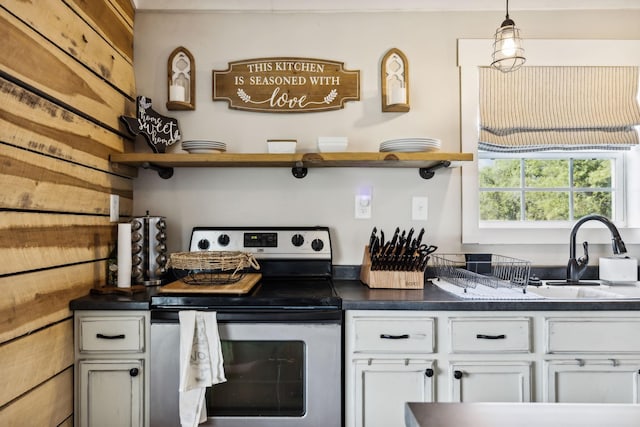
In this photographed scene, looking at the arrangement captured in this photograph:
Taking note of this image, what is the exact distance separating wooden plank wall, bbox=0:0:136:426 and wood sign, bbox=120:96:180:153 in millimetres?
108

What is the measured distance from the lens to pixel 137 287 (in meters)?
1.82

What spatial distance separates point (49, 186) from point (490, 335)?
5.81 feet

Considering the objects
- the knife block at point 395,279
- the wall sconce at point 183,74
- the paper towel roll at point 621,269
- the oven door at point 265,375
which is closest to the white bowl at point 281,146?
the wall sconce at point 183,74

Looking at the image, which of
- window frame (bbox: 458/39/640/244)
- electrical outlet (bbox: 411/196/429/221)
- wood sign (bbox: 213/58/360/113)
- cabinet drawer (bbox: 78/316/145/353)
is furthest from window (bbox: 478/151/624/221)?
cabinet drawer (bbox: 78/316/145/353)

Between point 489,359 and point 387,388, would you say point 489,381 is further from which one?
point 387,388

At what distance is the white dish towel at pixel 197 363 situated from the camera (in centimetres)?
150

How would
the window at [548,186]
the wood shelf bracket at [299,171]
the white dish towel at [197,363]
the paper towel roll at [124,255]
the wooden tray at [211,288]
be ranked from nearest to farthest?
the white dish towel at [197,363] < the wooden tray at [211,288] < the paper towel roll at [124,255] < the wood shelf bracket at [299,171] < the window at [548,186]

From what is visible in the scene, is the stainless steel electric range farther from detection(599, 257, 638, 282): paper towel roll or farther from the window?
detection(599, 257, 638, 282): paper towel roll

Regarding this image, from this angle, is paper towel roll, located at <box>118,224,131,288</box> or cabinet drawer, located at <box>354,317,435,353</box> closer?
cabinet drawer, located at <box>354,317,435,353</box>

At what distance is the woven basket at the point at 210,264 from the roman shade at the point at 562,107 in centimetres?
146

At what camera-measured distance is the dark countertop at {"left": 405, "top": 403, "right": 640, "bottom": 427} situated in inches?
24.2

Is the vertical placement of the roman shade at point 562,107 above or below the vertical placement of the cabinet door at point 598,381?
above

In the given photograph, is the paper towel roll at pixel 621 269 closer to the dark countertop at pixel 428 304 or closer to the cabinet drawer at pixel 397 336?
the dark countertop at pixel 428 304

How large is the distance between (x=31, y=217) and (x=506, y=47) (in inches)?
74.0
